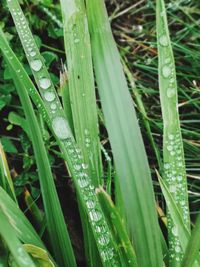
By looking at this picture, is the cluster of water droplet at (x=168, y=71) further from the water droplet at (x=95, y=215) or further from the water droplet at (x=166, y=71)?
the water droplet at (x=95, y=215)

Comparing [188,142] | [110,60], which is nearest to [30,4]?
[188,142]

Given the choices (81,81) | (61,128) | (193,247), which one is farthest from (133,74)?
(193,247)

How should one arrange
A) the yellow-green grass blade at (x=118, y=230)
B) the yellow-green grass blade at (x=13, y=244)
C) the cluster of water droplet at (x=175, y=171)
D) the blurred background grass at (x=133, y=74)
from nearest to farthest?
the yellow-green grass blade at (x=13, y=244) → the yellow-green grass blade at (x=118, y=230) → the cluster of water droplet at (x=175, y=171) → the blurred background grass at (x=133, y=74)

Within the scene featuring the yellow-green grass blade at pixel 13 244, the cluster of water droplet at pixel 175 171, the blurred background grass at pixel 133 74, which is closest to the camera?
the yellow-green grass blade at pixel 13 244

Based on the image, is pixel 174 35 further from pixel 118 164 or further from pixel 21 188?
pixel 118 164

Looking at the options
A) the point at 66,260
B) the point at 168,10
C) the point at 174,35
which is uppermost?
the point at 168,10

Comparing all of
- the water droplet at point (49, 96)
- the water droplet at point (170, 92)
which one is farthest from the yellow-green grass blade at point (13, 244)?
the water droplet at point (170, 92)

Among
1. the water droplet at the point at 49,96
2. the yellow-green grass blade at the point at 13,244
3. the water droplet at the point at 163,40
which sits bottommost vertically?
the yellow-green grass blade at the point at 13,244
